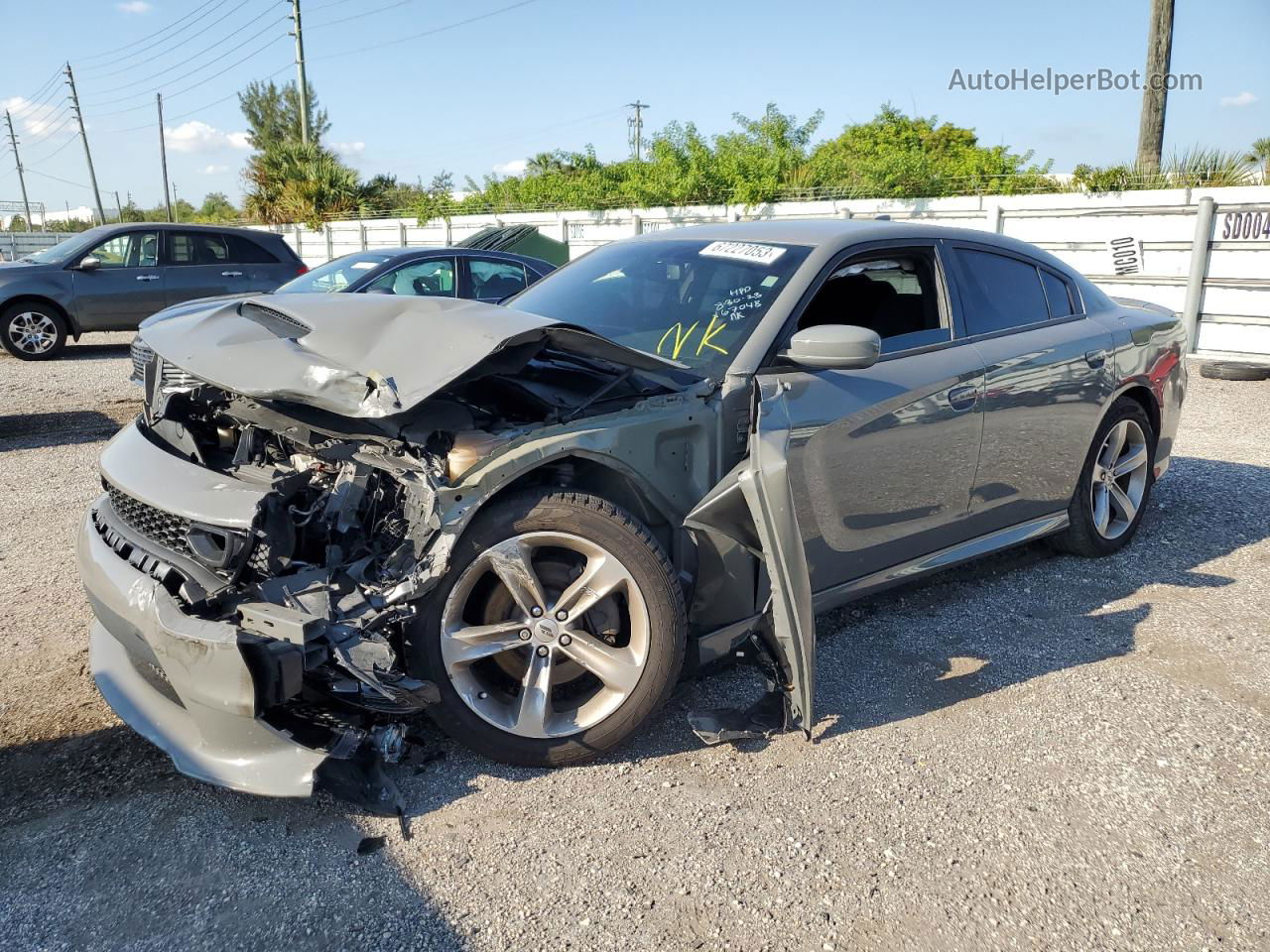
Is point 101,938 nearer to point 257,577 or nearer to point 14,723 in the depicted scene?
point 257,577

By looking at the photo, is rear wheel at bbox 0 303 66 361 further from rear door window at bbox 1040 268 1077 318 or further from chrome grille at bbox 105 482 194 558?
rear door window at bbox 1040 268 1077 318

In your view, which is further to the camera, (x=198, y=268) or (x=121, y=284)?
(x=198, y=268)

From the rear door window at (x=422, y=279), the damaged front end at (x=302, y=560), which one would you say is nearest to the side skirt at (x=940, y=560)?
the damaged front end at (x=302, y=560)

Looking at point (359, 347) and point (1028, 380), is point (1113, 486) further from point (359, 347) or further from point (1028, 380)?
point (359, 347)

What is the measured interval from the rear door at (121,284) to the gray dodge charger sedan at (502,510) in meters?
9.99

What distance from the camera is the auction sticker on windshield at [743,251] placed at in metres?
3.70

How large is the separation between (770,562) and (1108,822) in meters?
1.23

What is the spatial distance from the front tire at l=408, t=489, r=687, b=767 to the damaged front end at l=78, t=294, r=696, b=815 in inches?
4.1

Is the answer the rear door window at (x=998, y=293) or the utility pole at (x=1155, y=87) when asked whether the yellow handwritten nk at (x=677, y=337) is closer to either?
the rear door window at (x=998, y=293)

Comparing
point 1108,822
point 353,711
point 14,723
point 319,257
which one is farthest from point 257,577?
point 319,257

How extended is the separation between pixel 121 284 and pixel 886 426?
11702mm

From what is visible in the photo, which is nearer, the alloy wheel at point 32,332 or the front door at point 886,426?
the front door at point 886,426

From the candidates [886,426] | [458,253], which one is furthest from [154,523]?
[458,253]

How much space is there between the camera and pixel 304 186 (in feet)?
109
